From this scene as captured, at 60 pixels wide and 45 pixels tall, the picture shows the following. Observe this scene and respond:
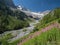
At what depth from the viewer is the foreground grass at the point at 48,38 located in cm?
2280

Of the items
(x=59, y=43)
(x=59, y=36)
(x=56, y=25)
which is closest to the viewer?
(x=59, y=43)

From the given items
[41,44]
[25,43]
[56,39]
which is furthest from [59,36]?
[25,43]

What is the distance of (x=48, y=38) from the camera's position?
2362 centimetres

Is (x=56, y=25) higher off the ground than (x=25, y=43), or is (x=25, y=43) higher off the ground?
(x=56, y=25)

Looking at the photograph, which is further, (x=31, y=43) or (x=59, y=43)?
(x=31, y=43)

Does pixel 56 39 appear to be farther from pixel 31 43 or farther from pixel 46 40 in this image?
pixel 31 43

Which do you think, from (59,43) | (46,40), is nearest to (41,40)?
(46,40)

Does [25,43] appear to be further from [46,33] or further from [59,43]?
[59,43]

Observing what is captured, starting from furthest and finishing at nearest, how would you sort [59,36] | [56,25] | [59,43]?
[56,25] < [59,36] < [59,43]

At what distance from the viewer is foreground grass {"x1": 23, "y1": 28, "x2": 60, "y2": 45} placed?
22.8m

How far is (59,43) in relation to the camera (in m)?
22.1

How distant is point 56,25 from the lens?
2608 centimetres

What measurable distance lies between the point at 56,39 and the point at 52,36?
908 mm

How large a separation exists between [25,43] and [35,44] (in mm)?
2833
